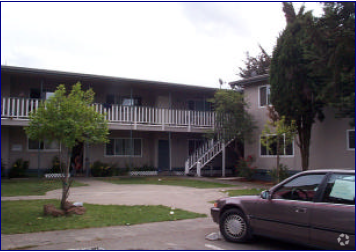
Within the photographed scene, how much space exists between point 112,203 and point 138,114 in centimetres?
1029

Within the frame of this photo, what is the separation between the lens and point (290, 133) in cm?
1557

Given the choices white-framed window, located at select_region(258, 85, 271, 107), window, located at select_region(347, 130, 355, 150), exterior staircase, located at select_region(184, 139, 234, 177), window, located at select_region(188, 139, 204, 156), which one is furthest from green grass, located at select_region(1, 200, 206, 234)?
window, located at select_region(188, 139, 204, 156)

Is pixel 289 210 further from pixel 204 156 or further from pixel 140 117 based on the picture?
pixel 204 156

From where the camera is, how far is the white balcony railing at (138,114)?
18.4m

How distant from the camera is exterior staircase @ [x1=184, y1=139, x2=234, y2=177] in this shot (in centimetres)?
2278

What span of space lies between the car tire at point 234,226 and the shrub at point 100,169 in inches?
581

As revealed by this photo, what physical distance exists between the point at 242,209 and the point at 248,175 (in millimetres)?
14012

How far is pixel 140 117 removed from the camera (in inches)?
865

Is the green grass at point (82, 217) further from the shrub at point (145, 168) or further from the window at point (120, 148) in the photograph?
the window at point (120, 148)

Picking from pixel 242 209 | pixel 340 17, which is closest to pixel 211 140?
pixel 340 17

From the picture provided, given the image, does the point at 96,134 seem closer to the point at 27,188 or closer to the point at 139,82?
the point at 27,188

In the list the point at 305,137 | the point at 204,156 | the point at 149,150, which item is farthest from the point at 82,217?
the point at 149,150

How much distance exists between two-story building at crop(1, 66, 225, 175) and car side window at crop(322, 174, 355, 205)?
15.9 m

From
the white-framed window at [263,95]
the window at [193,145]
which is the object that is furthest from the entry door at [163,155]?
the white-framed window at [263,95]
